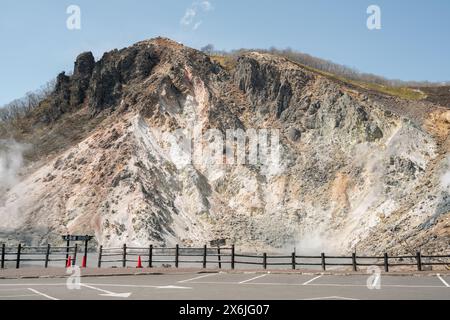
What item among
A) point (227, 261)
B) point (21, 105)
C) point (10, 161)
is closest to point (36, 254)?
point (227, 261)

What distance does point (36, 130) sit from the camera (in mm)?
89938

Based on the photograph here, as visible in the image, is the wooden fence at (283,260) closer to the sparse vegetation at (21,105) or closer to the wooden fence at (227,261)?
the wooden fence at (227,261)

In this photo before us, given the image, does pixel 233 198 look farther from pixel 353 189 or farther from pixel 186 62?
pixel 186 62

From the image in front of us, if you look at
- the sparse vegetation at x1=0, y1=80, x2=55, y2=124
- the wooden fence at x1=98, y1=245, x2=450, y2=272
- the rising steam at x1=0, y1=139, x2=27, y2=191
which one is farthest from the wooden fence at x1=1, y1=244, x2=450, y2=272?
the sparse vegetation at x1=0, y1=80, x2=55, y2=124

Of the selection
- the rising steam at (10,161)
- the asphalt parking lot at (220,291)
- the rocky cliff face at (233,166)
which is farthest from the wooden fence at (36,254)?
the rising steam at (10,161)

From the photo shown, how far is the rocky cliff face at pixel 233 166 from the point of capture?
2397 inches

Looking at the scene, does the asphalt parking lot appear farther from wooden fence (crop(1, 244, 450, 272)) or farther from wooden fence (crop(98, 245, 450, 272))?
wooden fence (crop(1, 244, 450, 272))

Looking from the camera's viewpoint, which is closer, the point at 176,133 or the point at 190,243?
the point at 190,243

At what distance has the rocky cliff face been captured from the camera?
60.9 meters

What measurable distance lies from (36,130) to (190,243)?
146 ft

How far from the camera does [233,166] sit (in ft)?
246

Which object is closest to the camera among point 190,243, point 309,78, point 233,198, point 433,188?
point 433,188

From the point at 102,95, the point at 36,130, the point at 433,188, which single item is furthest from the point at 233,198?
the point at 36,130

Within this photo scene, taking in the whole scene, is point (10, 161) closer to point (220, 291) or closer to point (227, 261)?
point (227, 261)
